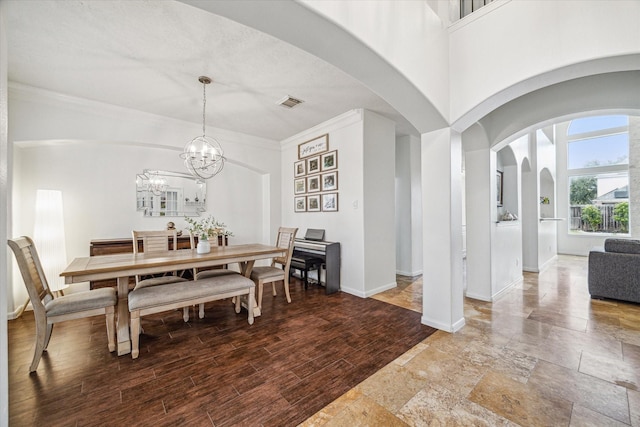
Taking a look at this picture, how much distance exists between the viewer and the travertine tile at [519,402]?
1574 millimetres

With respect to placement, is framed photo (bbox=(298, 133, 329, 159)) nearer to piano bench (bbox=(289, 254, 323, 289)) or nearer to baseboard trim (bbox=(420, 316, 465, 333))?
piano bench (bbox=(289, 254, 323, 289))

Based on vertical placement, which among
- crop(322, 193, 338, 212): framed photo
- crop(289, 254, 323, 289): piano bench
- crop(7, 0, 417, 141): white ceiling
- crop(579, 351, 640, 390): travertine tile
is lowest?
crop(579, 351, 640, 390): travertine tile

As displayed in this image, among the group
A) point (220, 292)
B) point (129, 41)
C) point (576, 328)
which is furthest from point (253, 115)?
point (576, 328)

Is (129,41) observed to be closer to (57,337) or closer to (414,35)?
(414,35)

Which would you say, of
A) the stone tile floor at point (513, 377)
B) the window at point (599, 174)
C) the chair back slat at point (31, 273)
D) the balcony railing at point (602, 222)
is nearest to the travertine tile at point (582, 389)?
the stone tile floor at point (513, 377)

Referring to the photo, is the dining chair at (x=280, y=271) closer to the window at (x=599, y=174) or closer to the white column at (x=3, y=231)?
A: the white column at (x=3, y=231)

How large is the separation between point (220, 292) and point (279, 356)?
37.7 inches

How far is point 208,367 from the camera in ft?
7.01

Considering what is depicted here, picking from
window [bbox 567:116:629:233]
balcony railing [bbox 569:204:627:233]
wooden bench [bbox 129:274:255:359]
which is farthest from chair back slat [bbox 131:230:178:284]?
balcony railing [bbox 569:204:627:233]

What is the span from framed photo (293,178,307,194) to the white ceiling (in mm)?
1344

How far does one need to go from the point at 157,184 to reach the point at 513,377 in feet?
17.9

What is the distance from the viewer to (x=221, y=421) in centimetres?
157

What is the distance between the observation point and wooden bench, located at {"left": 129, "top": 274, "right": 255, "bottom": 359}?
2303mm

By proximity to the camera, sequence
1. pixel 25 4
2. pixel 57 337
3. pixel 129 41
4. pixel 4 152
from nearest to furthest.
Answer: pixel 4 152 < pixel 25 4 < pixel 129 41 < pixel 57 337
